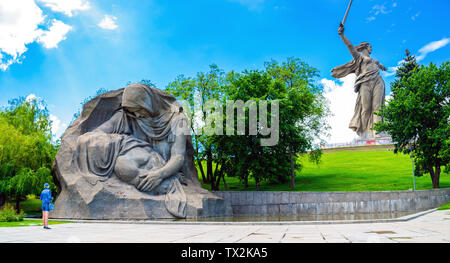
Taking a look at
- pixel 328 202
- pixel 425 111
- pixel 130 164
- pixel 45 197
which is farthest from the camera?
pixel 425 111

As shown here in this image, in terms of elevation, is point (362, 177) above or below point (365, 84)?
below

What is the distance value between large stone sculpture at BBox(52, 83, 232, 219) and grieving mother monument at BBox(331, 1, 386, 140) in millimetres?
33875

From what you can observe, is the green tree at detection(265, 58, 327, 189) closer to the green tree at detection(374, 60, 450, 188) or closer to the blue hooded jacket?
the green tree at detection(374, 60, 450, 188)

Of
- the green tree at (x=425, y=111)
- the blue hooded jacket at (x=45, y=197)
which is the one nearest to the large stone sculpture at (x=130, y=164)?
the blue hooded jacket at (x=45, y=197)

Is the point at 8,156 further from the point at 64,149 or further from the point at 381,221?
the point at 381,221

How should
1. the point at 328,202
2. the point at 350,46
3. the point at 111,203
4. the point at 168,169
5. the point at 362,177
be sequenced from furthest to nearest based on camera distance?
the point at 350,46 < the point at 362,177 < the point at 328,202 < the point at 168,169 < the point at 111,203

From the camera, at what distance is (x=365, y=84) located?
46281mm

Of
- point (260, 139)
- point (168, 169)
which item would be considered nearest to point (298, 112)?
point (260, 139)

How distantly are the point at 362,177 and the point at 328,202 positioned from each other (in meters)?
9.97

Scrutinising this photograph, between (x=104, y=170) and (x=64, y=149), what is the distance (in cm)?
230

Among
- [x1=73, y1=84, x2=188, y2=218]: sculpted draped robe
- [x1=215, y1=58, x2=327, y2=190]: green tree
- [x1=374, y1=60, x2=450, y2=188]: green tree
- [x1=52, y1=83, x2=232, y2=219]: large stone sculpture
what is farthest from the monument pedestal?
[x1=374, y1=60, x2=450, y2=188]: green tree

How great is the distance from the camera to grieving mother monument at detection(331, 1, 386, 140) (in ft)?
151

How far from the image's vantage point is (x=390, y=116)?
2372 centimetres

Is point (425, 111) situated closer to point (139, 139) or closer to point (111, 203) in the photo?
point (139, 139)
